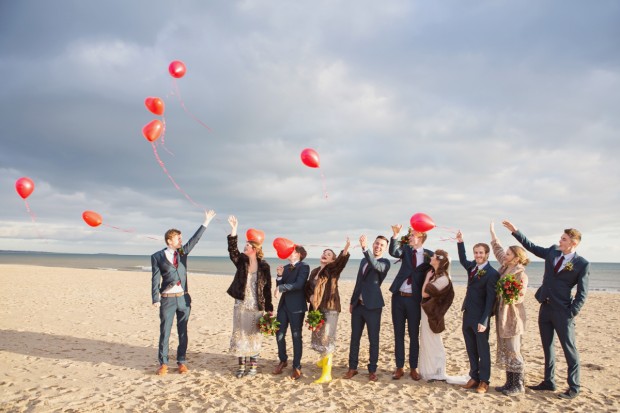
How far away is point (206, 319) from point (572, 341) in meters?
9.84

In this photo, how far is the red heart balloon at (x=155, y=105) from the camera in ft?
26.9

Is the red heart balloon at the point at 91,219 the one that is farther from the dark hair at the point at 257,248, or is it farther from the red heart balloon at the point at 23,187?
the dark hair at the point at 257,248

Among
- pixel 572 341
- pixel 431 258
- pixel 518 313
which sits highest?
pixel 431 258

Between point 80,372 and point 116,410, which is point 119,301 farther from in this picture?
point 116,410

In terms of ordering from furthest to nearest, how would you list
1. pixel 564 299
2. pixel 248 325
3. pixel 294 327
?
pixel 248 325 < pixel 294 327 < pixel 564 299

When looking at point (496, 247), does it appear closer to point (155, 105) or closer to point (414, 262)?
point (414, 262)

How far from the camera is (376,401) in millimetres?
5500

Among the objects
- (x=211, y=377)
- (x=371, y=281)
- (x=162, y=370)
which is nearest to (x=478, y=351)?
(x=371, y=281)

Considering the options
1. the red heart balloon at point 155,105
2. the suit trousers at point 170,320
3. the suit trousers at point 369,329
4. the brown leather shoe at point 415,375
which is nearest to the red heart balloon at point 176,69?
the red heart balloon at point 155,105

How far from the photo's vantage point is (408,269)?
6.45 meters

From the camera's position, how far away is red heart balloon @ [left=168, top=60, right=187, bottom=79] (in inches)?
334

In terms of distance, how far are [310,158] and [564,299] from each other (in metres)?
4.63

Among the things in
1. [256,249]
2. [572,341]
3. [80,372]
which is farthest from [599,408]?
[80,372]

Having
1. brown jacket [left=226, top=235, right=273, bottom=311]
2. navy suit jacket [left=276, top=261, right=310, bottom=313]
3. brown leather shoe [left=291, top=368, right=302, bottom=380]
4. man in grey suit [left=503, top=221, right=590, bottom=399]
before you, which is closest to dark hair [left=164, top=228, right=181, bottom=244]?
brown jacket [left=226, top=235, right=273, bottom=311]
